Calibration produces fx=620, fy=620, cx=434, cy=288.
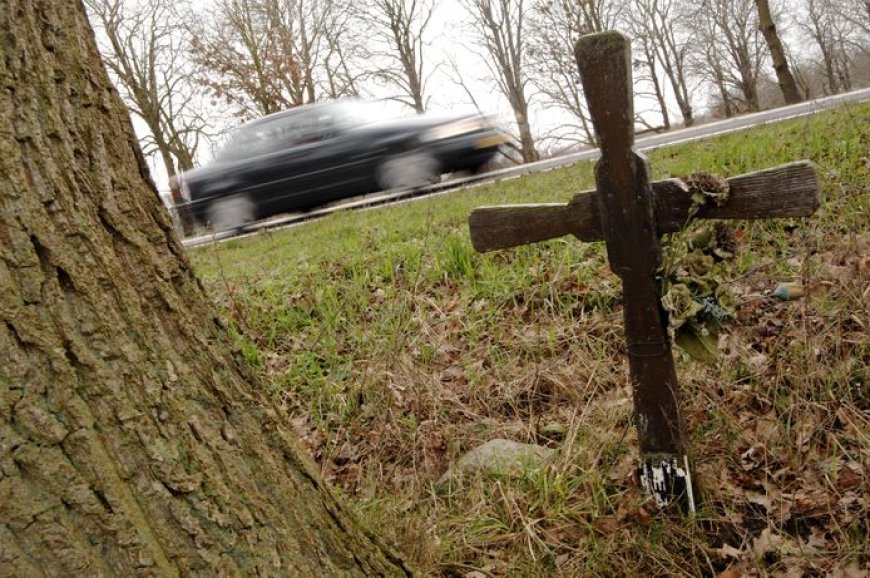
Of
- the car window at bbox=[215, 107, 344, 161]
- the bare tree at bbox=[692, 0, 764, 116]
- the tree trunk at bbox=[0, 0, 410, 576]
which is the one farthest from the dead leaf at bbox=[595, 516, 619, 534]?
the bare tree at bbox=[692, 0, 764, 116]

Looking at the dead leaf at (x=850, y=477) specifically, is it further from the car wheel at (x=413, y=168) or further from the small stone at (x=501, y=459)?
the car wheel at (x=413, y=168)

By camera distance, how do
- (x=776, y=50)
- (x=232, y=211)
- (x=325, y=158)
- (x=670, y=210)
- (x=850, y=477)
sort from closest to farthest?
(x=670, y=210) → (x=850, y=477) → (x=325, y=158) → (x=232, y=211) → (x=776, y=50)

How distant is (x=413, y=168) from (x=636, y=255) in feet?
21.3

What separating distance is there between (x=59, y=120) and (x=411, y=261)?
11.1ft

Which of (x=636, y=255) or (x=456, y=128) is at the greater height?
(x=456, y=128)

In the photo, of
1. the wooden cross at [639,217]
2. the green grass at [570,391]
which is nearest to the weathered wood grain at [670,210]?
the wooden cross at [639,217]

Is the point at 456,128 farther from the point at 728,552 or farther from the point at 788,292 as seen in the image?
the point at 728,552

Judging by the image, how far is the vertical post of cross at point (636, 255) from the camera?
179cm

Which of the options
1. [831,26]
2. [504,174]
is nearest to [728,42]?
[831,26]

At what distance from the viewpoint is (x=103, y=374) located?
1.14 meters

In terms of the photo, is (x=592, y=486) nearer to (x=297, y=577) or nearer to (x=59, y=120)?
(x=297, y=577)

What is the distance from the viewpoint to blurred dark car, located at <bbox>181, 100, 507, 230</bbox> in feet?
26.7

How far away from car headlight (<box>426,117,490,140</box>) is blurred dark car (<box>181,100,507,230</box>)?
0.04ft

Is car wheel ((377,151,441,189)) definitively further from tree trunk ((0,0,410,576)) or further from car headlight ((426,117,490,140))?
tree trunk ((0,0,410,576))
